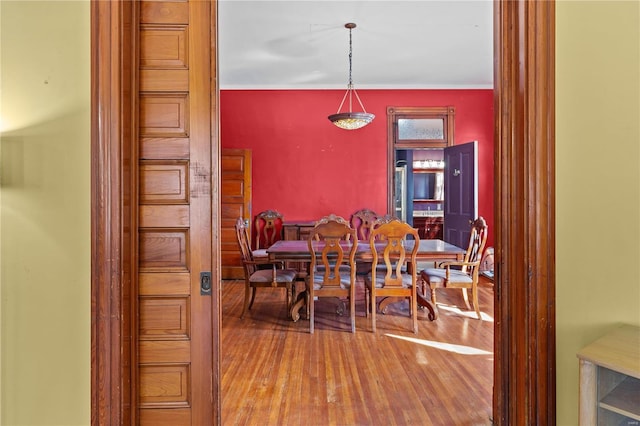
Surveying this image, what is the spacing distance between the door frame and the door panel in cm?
456

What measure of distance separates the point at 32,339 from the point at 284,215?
529 cm

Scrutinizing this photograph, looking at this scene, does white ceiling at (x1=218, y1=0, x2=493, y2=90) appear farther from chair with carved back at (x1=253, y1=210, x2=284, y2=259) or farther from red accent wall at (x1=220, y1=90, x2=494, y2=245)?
chair with carved back at (x1=253, y1=210, x2=284, y2=259)

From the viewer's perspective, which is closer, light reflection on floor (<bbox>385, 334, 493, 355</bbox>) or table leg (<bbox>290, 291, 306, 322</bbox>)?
light reflection on floor (<bbox>385, 334, 493, 355</bbox>)

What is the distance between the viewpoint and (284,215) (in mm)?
6711

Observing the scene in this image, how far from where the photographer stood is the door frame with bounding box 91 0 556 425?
143 centimetres

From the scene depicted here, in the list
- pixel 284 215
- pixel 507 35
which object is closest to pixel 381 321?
pixel 284 215

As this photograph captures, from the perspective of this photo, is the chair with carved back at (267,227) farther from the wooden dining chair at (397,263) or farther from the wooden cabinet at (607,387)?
the wooden cabinet at (607,387)

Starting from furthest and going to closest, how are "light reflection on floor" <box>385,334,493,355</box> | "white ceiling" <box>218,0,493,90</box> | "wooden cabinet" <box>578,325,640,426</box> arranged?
"white ceiling" <box>218,0,493,90</box> < "light reflection on floor" <box>385,334,493,355</box> < "wooden cabinet" <box>578,325,640,426</box>

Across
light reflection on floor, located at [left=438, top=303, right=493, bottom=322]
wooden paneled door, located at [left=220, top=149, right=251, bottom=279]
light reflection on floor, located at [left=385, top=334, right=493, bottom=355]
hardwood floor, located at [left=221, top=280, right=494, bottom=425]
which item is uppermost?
wooden paneled door, located at [left=220, top=149, right=251, bottom=279]

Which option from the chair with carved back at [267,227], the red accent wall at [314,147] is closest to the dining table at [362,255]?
the chair with carved back at [267,227]

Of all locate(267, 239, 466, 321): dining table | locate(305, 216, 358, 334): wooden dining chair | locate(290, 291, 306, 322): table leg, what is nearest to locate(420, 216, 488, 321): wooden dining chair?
locate(267, 239, 466, 321): dining table

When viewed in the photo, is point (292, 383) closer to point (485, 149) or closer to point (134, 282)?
point (134, 282)

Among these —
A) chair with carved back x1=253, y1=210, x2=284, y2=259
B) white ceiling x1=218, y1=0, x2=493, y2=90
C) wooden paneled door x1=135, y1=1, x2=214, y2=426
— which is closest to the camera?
wooden paneled door x1=135, y1=1, x2=214, y2=426

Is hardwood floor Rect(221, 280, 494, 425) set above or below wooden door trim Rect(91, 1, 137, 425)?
below
